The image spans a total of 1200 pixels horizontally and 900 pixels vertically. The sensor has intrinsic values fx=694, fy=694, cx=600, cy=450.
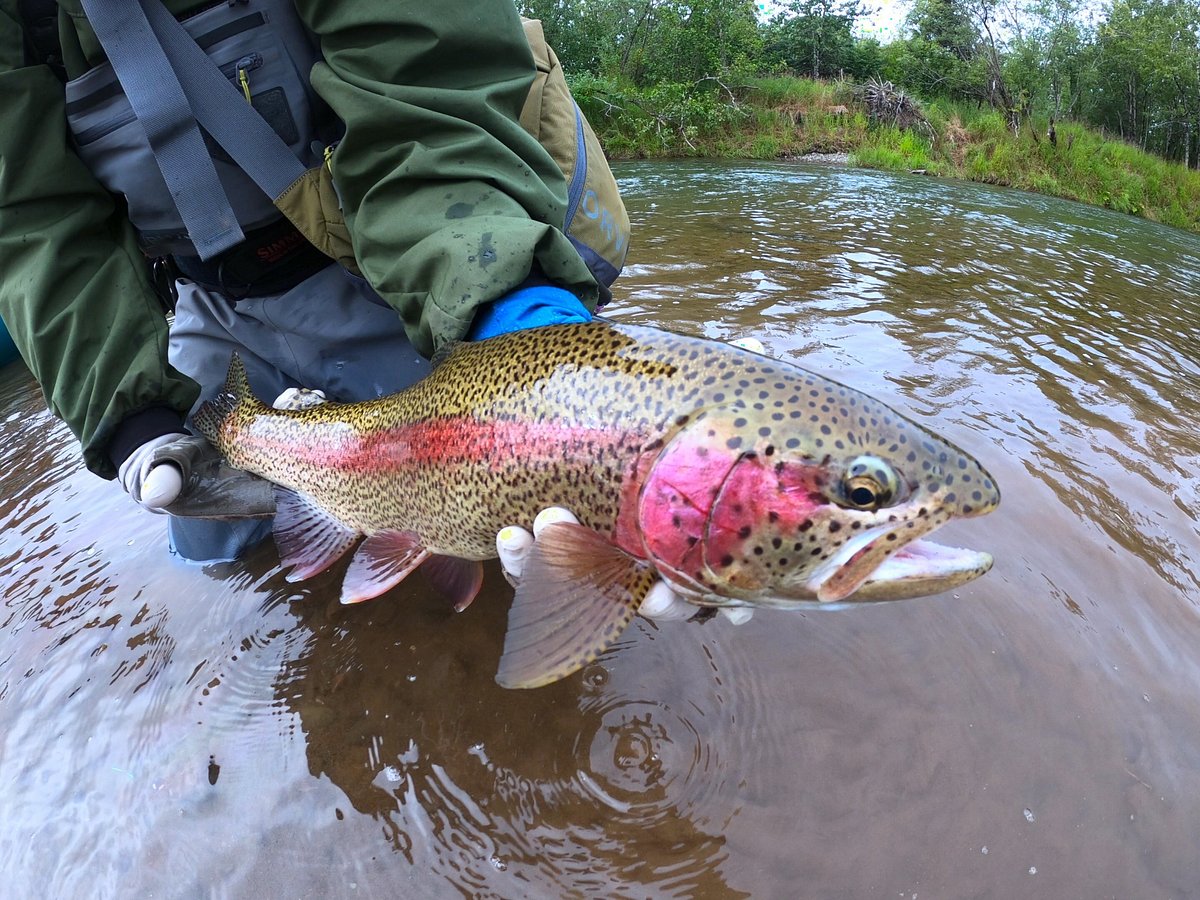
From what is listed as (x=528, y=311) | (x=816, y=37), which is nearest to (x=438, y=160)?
(x=528, y=311)

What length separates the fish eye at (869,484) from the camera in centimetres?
151

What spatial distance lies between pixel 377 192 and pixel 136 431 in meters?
1.39

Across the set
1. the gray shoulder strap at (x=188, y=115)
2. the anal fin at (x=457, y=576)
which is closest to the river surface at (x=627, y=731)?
the anal fin at (x=457, y=576)

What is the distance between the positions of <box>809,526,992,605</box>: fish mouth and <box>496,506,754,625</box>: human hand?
0.33 metres

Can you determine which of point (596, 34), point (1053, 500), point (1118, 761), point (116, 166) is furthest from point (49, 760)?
point (596, 34)

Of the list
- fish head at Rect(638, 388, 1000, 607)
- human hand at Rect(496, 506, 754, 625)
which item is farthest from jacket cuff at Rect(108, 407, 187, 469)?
fish head at Rect(638, 388, 1000, 607)

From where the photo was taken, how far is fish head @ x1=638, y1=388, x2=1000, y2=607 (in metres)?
1.52

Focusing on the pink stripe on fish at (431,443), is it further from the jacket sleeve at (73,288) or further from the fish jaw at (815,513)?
the jacket sleeve at (73,288)

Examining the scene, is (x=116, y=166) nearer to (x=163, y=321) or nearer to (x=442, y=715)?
(x=163, y=321)

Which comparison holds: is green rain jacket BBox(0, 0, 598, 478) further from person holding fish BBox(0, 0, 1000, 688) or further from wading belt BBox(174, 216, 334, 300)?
wading belt BBox(174, 216, 334, 300)

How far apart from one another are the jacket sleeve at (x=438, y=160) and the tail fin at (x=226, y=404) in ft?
3.24

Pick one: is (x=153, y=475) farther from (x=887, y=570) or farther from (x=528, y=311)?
(x=887, y=570)

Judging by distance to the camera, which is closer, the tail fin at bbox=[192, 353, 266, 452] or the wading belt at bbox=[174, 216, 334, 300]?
the wading belt at bbox=[174, 216, 334, 300]

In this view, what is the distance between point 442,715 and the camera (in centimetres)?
241
